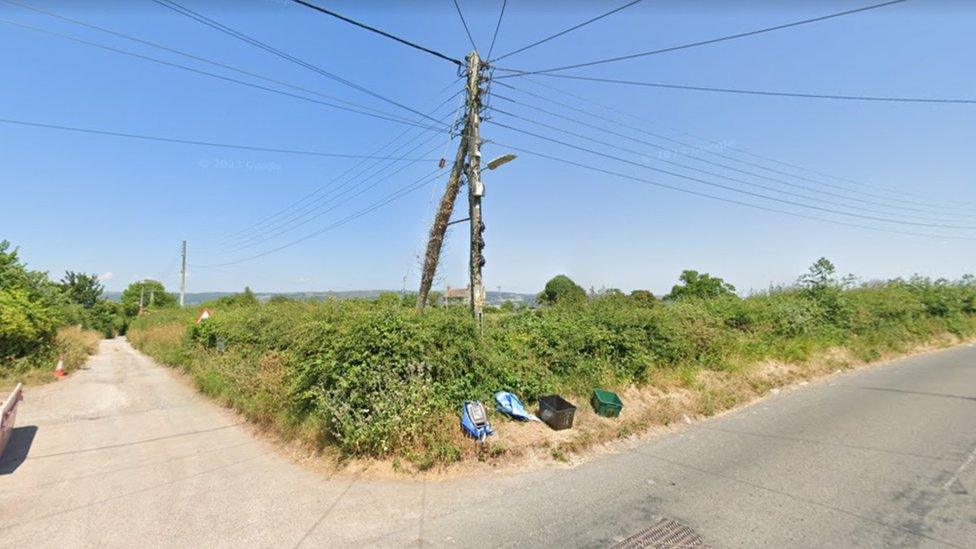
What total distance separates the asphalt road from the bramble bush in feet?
2.49

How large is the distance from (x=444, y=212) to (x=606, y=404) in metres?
5.66

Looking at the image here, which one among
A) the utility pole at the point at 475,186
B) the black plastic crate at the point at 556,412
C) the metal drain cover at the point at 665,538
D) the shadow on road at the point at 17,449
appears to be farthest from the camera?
the utility pole at the point at 475,186

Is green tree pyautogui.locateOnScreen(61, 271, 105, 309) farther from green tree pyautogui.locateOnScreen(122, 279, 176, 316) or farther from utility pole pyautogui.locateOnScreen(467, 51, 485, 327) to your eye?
utility pole pyautogui.locateOnScreen(467, 51, 485, 327)

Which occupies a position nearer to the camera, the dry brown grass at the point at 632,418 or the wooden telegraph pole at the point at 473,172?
the dry brown grass at the point at 632,418

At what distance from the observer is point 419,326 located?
229 inches

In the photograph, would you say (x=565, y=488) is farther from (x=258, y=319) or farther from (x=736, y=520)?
(x=258, y=319)

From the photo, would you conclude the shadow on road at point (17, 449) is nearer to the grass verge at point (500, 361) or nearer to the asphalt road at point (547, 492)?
the asphalt road at point (547, 492)

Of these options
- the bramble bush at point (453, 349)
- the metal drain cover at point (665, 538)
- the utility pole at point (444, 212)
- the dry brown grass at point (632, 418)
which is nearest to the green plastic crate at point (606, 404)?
the dry brown grass at point (632, 418)

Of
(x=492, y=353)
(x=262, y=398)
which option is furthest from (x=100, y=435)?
(x=492, y=353)

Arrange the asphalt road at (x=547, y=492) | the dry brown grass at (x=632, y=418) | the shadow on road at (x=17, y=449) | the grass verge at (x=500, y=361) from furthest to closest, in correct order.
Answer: the shadow on road at (x=17, y=449), the grass verge at (x=500, y=361), the dry brown grass at (x=632, y=418), the asphalt road at (x=547, y=492)

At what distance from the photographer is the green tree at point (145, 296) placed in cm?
5731

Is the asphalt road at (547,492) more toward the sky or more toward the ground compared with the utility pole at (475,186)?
more toward the ground

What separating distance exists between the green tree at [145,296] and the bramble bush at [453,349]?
195 feet

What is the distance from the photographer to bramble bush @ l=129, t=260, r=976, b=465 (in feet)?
16.8
